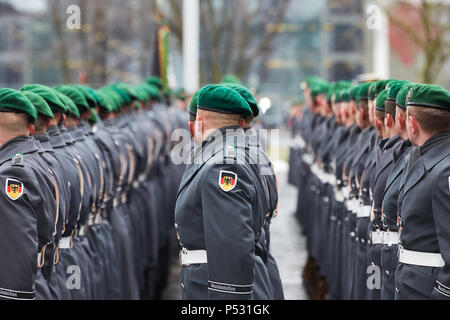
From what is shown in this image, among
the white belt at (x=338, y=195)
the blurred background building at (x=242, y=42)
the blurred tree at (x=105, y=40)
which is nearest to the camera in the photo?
the white belt at (x=338, y=195)

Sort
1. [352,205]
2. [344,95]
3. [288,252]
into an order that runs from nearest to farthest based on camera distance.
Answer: [352,205], [344,95], [288,252]

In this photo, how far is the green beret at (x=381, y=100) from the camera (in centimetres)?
544

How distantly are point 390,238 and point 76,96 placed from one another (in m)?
2.80

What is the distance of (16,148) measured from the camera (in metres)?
4.28

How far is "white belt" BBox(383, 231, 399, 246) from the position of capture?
4793 mm

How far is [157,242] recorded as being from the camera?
8.91 metres

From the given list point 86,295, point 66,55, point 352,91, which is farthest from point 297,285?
point 66,55

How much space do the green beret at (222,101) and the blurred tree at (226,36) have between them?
17168mm

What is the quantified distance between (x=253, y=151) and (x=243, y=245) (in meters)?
0.77

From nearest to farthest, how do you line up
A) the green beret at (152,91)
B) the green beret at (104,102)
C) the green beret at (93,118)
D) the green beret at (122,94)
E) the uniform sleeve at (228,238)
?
the uniform sleeve at (228,238) → the green beret at (93,118) → the green beret at (104,102) → the green beret at (122,94) → the green beret at (152,91)

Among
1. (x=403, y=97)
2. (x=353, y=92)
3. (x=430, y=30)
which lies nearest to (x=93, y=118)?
(x=353, y=92)

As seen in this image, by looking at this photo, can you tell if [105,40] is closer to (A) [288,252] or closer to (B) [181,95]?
(B) [181,95]

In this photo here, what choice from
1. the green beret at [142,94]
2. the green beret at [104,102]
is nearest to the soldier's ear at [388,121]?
the green beret at [104,102]

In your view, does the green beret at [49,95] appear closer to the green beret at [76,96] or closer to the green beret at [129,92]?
the green beret at [76,96]
